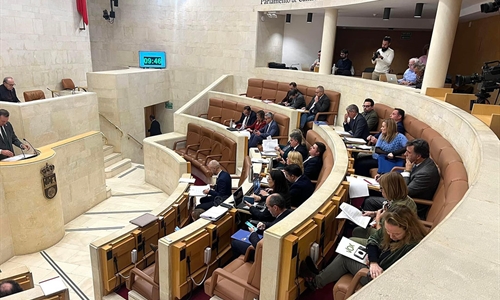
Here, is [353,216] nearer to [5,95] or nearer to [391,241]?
[391,241]

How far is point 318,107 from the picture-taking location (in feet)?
25.7

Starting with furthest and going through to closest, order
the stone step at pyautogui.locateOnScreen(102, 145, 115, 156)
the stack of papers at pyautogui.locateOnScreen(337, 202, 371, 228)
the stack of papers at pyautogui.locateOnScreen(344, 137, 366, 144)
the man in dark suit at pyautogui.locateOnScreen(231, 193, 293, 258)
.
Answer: the stone step at pyautogui.locateOnScreen(102, 145, 115, 156) < the stack of papers at pyautogui.locateOnScreen(344, 137, 366, 144) < the man in dark suit at pyautogui.locateOnScreen(231, 193, 293, 258) < the stack of papers at pyautogui.locateOnScreen(337, 202, 371, 228)

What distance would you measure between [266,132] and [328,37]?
312cm

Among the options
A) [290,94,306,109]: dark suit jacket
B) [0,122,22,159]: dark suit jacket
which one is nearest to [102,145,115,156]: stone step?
[0,122,22,159]: dark suit jacket

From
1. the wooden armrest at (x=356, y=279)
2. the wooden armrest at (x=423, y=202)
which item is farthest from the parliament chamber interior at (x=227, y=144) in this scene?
the wooden armrest at (x=423, y=202)

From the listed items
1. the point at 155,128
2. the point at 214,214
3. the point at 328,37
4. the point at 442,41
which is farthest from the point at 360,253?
the point at 155,128

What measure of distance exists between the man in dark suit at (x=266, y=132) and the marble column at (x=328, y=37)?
247 centimetres

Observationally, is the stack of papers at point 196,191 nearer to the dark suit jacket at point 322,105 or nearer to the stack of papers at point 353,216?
the stack of papers at point 353,216

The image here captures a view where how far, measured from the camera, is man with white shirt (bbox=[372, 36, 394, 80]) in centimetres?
732

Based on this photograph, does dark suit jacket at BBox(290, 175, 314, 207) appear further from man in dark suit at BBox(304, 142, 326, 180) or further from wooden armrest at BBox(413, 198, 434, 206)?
A: wooden armrest at BBox(413, 198, 434, 206)

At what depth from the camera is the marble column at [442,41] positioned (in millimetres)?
5570

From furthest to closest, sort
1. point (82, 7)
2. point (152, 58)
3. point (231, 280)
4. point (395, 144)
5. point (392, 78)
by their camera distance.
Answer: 1. point (152, 58)
2. point (82, 7)
3. point (392, 78)
4. point (395, 144)
5. point (231, 280)

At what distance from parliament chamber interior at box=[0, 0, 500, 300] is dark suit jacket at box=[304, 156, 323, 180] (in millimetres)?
56

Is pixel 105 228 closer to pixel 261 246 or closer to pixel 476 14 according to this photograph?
pixel 261 246
